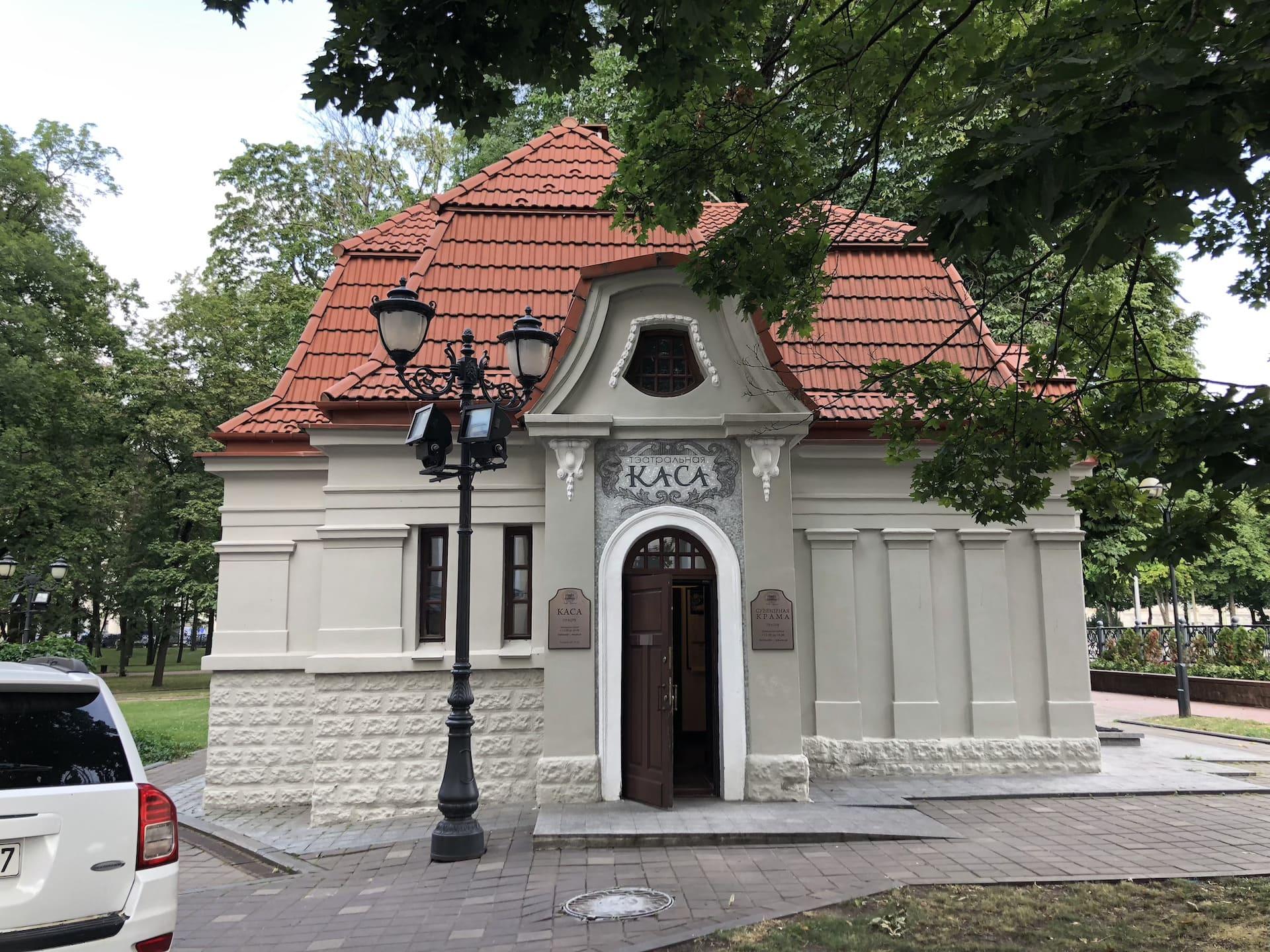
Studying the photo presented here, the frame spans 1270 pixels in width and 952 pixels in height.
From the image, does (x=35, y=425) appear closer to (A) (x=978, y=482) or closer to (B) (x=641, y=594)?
(B) (x=641, y=594)

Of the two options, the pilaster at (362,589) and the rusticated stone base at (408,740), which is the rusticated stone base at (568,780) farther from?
the pilaster at (362,589)

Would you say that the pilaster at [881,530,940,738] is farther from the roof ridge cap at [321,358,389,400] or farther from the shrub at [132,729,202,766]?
the shrub at [132,729,202,766]

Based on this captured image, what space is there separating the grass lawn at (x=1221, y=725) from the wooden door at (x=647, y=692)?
480 inches

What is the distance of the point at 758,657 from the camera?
32.3ft

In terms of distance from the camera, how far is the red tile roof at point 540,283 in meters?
11.7

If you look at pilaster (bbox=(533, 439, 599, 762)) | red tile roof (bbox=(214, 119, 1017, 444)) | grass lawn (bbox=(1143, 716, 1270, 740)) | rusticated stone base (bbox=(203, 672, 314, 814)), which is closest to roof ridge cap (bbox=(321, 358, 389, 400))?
red tile roof (bbox=(214, 119, 1017, 444))

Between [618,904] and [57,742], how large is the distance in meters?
4.11

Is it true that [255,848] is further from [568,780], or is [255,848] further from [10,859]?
[10,859]

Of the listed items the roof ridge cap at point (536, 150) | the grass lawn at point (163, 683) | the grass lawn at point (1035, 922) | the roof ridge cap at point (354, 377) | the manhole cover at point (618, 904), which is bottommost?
the grass lawn at point (163, 683)

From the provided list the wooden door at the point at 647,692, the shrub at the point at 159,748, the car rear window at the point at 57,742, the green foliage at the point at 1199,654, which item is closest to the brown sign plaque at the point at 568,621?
the wooden door at the point at 647,692

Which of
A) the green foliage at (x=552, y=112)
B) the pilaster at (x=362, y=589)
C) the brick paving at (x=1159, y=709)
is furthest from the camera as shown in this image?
the brick paving at (x=1159, y=709)

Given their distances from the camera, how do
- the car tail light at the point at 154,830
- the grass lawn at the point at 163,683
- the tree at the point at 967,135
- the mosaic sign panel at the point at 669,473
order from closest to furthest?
the tree at the point at 967,135 < the car tail light at the point at 154,830 < the mosaic sign panel at the point at 669,473 < the grass lawn at the point at 163,683

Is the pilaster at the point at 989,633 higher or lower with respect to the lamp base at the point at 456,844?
higher

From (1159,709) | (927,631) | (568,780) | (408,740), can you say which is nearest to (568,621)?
(568,780)
